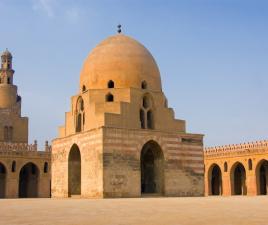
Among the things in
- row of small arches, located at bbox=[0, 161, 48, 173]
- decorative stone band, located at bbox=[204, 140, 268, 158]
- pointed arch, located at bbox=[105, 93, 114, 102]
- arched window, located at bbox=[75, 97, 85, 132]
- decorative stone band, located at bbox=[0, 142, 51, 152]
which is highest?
pointed arch, located at bbox=[105, 93, 114, 102]

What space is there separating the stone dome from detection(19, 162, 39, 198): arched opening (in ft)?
55.9

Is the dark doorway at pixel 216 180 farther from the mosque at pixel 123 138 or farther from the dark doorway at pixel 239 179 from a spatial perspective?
the mosque at pixel 123 138

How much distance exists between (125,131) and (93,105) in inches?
98.9

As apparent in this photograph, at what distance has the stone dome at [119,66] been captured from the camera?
25.5 meters

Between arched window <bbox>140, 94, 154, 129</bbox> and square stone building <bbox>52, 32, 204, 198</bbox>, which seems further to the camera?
arched window <bbox>140, 94, 154, 129</bbox>

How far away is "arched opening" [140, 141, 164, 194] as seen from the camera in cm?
→ 2467

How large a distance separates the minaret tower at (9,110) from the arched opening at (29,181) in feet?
9.24

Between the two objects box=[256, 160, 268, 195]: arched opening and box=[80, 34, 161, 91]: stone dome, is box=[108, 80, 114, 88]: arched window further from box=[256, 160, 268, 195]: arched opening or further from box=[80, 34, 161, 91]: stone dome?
box=[256, 160, 268, 195]: arched opening

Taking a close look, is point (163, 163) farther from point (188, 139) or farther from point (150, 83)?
point (150, 83)

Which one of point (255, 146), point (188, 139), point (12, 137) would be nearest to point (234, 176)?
point (255, 146)

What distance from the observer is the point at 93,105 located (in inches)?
959

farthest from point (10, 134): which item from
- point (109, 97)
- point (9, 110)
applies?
point (109, 97)

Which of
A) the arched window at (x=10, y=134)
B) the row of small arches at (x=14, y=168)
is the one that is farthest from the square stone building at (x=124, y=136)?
the arched window at (x=10, y=134)

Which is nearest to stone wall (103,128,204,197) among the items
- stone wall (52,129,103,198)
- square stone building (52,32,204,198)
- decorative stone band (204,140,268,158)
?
square stone building (52,32,204,198)
